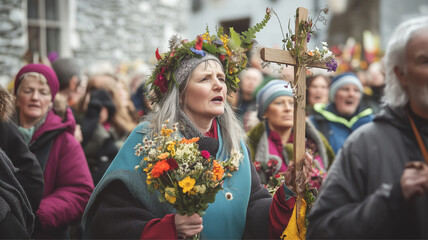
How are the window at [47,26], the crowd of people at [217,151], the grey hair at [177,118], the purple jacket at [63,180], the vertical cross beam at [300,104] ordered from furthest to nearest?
the window at [47,26] < the purple jacket at [63,180] < the grey hair at [177,118] < the vertical cross beam at [300,104] < the crowd of people at [217,151]

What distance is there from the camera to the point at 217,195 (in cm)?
317

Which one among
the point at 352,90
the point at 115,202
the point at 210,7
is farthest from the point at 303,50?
the point at 210,7

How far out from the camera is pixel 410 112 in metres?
2.18

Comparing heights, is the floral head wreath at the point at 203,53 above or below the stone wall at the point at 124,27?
below

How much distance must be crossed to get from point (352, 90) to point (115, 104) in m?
3.14

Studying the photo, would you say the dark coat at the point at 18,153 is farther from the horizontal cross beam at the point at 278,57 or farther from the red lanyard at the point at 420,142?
the red lanyard at the point at 420,142

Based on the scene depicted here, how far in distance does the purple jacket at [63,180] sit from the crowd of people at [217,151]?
0.01 m

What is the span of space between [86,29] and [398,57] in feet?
31.0

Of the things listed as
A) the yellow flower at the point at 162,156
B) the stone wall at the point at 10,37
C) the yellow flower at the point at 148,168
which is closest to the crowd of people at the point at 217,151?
the yellow flower at the point at 148,168

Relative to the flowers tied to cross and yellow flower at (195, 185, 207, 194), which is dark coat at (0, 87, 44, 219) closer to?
yellow flower at (195, 185, 207, 194)

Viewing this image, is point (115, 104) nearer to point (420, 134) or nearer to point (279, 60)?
point (279, 60)

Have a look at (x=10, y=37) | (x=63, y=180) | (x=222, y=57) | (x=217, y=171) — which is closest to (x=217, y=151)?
(x=217, y=171)

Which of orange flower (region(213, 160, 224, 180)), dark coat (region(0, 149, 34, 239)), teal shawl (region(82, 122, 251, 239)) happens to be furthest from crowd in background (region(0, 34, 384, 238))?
orange flower (region(213, 160, 224, 180))

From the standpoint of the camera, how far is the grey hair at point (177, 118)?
325 cm
